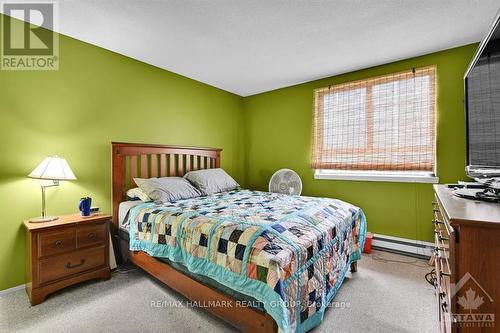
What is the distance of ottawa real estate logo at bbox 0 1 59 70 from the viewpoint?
6.56ft

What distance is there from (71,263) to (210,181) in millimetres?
1668

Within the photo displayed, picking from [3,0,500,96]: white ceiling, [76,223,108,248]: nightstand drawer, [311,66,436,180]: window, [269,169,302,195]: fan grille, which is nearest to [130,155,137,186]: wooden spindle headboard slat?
[76,223,108,248]: nightstand drawer

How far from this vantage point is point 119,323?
166cm

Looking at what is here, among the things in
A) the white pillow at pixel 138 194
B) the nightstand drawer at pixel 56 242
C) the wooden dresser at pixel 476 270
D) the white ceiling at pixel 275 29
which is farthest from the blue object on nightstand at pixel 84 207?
the wooden dresser at pixel 476 270

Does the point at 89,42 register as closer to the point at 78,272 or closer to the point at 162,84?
the point at 162,84

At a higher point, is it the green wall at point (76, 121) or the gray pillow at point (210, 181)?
the green wall at point (76, 121)

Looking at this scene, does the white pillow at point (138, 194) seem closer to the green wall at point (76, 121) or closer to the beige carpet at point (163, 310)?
the green wall at point (76, 121)

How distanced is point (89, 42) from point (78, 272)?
2405mm

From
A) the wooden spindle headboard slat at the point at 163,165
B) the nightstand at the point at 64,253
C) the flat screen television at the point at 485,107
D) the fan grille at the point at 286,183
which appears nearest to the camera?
the flat screen television at the point at 485,107

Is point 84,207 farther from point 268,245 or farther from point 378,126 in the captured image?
point 378,126

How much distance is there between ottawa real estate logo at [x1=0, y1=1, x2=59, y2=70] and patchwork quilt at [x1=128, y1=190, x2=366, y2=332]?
5.70 ft

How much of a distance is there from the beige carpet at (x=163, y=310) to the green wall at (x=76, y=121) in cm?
62

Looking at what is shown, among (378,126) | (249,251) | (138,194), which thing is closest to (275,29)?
(378,126)

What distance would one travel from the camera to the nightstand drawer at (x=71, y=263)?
6.30ft
